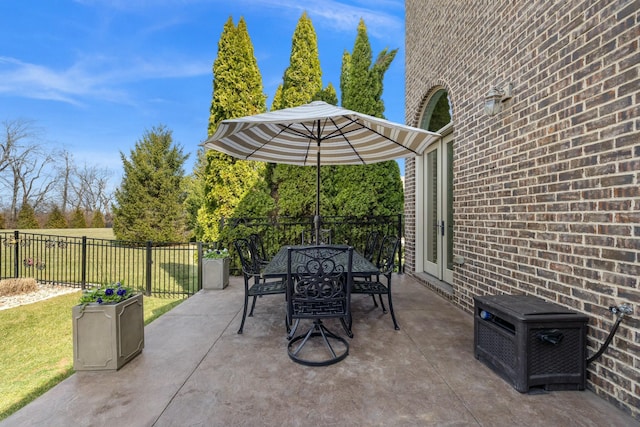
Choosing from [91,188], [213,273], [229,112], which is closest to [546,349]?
[213,273]

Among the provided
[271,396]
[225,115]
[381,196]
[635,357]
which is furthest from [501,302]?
[225,115]

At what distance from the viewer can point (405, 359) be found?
2.43 metres

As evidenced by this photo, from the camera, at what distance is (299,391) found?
77.6 inches

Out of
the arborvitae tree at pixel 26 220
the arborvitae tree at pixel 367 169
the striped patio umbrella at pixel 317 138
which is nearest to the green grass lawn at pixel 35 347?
the striped patio umbrella at pixel 317 138

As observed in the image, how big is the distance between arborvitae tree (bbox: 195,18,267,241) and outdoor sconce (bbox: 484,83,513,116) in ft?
15.0

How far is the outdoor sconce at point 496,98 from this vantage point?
2829 millimetres

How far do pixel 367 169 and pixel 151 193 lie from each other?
425 inches

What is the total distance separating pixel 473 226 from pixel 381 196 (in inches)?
113

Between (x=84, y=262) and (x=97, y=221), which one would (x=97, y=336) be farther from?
(x=97, y=221)

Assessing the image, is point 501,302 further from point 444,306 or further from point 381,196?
point 381,196

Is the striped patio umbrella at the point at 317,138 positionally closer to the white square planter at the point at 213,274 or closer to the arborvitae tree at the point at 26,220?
the white square planter at the point at 213,274

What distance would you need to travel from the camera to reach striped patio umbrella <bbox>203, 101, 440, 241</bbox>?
2.91m

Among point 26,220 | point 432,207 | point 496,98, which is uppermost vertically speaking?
point 496,98

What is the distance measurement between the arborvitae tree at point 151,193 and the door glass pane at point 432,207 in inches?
449
